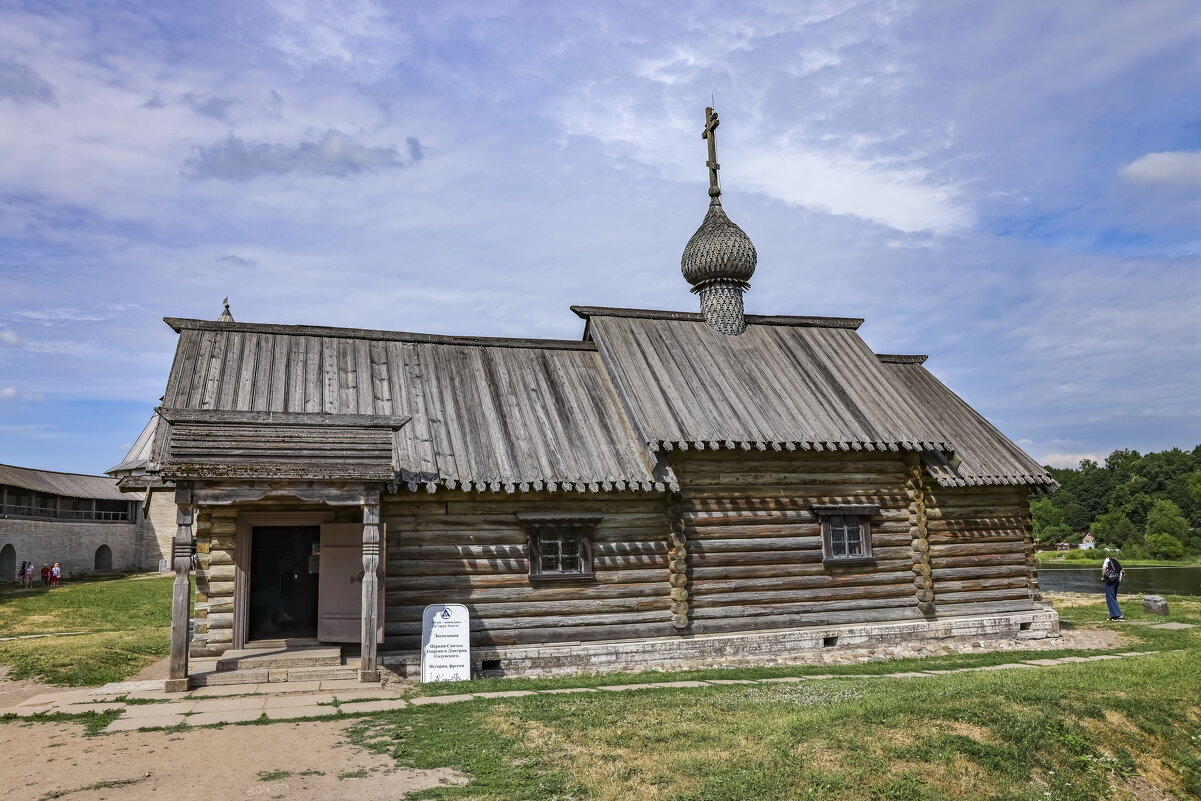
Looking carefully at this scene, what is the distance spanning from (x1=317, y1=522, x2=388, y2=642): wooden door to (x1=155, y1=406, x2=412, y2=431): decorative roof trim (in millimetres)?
2382

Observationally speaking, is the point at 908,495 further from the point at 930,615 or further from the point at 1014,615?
the point at 1014,615

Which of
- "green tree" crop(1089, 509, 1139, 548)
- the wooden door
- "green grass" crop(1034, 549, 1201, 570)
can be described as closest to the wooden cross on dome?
the wooden door

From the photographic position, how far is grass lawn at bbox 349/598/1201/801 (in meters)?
7.27

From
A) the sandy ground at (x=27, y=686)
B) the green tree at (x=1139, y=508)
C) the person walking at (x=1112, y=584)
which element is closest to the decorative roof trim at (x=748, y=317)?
the person walking at (x=1112, y=584)

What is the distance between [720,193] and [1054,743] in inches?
582

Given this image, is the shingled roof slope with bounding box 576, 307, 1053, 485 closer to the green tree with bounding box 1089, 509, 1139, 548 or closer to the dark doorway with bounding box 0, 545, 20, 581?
the dark doorway with bounding box 0, 545, 20, 581

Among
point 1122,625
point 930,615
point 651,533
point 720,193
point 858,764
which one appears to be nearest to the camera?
point 858,764

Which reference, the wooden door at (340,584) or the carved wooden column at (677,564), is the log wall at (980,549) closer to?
the carved wooden column at (677,564)

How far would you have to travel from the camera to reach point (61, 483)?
49.8 metres

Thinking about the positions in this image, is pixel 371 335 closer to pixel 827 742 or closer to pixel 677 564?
pixel 677 564

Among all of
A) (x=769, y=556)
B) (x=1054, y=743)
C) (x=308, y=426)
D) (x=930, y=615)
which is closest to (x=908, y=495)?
(x=930, y=615)

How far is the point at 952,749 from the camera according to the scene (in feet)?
26.1

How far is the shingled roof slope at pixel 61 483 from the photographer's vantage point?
146 ft

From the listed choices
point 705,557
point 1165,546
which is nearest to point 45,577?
point 705,557
